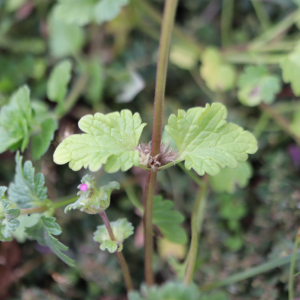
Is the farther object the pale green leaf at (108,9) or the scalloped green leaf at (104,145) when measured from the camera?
the pale green leaf at (108,9)

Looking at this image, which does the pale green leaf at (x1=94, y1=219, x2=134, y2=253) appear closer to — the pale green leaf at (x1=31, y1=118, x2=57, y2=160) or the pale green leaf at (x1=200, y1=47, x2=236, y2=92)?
the pale green leaf at (x1=31, y1=118, x2=57, y2=160)

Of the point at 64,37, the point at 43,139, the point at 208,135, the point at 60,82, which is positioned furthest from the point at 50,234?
the point at 64,37

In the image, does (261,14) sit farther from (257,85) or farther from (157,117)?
(157,117)

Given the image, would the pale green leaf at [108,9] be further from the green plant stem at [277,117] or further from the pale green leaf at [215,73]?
the green plant stem at [277,117]

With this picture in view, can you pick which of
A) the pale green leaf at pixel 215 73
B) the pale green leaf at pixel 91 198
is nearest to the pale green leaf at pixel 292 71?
the pale green leaf at pixel 215 73

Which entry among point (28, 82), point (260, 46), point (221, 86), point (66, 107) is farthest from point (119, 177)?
point (260, 46)

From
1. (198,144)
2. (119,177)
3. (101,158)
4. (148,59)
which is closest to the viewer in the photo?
(101,158)

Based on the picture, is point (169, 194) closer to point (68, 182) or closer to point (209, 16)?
point (68, 182)
